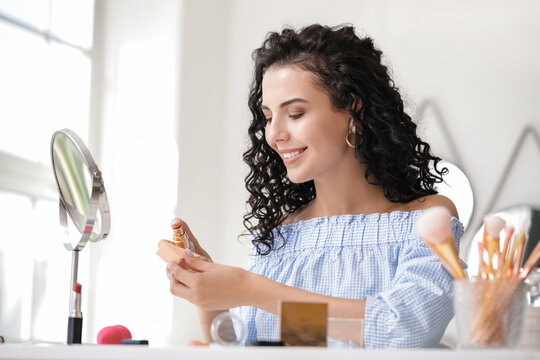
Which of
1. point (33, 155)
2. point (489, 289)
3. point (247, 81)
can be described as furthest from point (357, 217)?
point (247, 81)

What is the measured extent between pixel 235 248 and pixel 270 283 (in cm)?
Result: 201

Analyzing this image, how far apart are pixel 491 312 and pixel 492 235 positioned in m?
0.10

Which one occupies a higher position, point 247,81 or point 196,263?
point 247,81

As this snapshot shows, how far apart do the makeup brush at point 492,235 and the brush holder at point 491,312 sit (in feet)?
0.14

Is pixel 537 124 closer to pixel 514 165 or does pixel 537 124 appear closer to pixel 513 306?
pixel 514 165

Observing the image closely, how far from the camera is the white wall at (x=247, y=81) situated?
2707mm

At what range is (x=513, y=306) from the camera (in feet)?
2.61

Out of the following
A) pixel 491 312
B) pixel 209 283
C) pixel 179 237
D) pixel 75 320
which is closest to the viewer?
pixel 491 312

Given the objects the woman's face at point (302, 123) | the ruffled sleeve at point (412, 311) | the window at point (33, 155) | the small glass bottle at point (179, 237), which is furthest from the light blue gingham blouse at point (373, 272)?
the window at point (33, 155)

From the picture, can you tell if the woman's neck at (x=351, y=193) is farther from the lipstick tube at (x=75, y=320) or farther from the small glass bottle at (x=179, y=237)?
the lipstick tube at (x=75, y=320)

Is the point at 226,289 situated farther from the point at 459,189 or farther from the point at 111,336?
the point at 459,189

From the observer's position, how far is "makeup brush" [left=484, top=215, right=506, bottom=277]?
84 centimetres

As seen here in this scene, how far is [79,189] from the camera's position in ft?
3.65

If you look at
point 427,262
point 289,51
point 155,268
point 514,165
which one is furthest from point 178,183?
point 427,262
